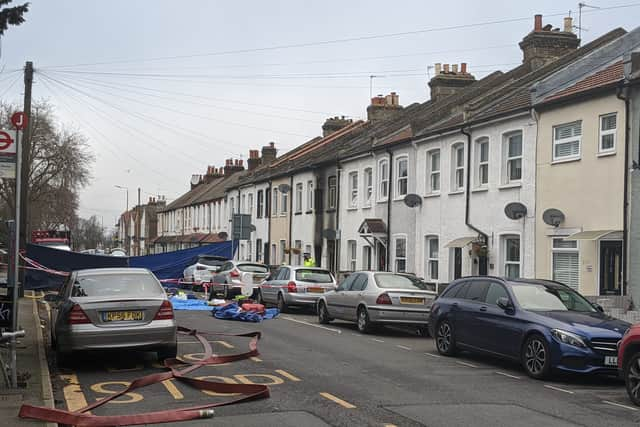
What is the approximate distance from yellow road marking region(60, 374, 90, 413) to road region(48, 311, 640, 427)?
0.04ft

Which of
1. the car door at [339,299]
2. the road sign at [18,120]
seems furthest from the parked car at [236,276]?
the road sign at [18,120]

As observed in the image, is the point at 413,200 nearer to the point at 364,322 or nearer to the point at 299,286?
the point at 299,286

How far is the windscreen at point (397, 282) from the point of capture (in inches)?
727

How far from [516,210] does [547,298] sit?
7.87 meters

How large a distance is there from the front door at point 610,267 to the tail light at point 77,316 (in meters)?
11.8

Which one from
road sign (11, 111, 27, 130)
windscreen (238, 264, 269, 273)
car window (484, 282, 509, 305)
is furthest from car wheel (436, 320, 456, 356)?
windscreen (238, 264, 269, 273)

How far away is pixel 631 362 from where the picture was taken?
32.3 ft

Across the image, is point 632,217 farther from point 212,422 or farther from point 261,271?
point 261,271

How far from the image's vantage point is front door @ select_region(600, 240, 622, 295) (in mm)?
17500

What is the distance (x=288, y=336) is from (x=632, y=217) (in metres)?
7.97

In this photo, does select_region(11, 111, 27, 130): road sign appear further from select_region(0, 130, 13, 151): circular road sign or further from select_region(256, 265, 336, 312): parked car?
select_region(256, 265, 336, 312): parked car

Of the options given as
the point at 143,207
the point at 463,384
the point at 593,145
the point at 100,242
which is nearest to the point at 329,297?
the point at 593,145

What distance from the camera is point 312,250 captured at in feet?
124

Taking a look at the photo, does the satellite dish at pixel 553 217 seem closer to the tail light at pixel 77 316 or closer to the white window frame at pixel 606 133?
the white window frame at pixel 606 133
